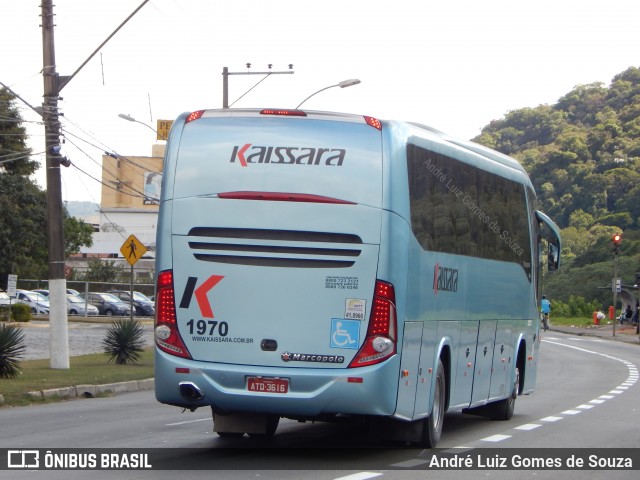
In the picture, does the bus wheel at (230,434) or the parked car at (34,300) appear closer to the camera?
the bus wheel at (230,434)

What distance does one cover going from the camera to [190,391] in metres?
10.5

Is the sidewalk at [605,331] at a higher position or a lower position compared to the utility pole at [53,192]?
lower

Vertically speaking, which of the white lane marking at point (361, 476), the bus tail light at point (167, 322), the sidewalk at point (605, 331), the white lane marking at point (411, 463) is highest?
the bus tail light at point (167, 322)

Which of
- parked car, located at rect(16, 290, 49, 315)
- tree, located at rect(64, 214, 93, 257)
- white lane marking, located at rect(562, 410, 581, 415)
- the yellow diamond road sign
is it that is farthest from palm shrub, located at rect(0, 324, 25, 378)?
tree, located at rect(64, 214, 93, 257)

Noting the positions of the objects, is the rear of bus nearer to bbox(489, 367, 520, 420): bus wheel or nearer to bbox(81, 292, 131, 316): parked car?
bbox(489, 367, 520, 420): bus wheel

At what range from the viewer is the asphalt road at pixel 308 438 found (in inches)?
406

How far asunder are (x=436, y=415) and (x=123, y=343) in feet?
47.9

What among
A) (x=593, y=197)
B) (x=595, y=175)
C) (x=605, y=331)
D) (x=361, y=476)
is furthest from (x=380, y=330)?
(x=595, y=175)

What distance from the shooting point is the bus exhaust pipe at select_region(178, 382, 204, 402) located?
10.5 meters

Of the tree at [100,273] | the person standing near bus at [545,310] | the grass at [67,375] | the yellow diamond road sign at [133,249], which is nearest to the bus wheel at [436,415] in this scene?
the grass at [67,375]

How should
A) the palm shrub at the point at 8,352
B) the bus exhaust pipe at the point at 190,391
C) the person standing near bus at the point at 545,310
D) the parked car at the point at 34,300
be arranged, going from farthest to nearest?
the parked car at the point at 34,300 < the person standing near bus at the point at 545,310 < the palm shrub at the point at 8,352 < the bus exhaust pipe at the point at 190,391

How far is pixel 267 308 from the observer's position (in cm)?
1057

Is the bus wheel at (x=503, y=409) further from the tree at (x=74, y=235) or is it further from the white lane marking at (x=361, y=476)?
the tree at (x=74, y=235)

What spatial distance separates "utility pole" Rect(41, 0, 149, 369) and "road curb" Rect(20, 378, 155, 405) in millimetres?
1947
